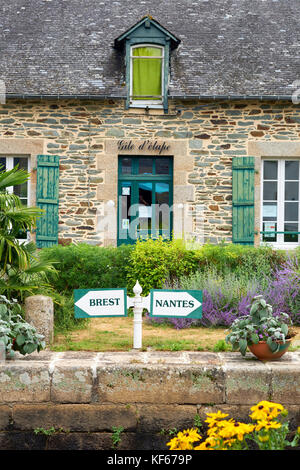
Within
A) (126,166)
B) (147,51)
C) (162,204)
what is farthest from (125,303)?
(147,51)

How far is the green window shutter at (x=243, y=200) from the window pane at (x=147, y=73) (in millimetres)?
2059

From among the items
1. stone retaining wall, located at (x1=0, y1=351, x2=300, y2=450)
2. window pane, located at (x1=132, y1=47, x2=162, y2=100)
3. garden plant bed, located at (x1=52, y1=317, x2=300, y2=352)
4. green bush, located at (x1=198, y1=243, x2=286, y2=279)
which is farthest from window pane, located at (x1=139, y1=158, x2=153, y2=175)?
stone retaining wall, located at (x1=0, y1=351, x2=300, y2=450)

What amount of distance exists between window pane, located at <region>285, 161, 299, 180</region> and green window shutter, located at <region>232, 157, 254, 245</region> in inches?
31.5

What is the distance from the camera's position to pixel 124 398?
4.36m

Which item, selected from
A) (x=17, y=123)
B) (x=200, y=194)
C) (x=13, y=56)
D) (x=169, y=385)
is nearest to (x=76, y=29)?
(x=13, y=56)

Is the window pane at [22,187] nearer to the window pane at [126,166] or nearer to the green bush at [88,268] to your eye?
the window pane at [126,166]

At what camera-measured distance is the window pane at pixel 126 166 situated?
10844 millimetres

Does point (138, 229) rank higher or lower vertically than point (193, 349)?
higher

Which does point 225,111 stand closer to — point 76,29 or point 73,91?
point 73,91

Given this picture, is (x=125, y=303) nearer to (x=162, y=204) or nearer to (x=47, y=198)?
(x=47, y=198)

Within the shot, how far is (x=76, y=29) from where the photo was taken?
11602mm

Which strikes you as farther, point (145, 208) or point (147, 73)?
point (145, 208)

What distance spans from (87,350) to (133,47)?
23.8 feet

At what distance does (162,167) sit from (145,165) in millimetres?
332
